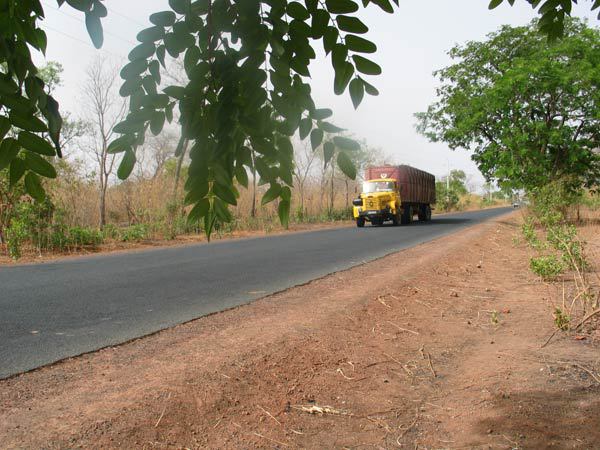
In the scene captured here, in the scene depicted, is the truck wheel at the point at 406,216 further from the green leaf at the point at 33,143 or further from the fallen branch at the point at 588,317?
the green leaf at the point at 33,143

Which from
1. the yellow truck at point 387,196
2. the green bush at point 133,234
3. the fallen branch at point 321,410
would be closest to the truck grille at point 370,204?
the yellow truck at point 387,196

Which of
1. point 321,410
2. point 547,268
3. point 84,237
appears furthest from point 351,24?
point 84,237

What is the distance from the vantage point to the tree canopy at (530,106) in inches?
824

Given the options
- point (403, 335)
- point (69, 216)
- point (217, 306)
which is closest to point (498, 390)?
point (403, 335)

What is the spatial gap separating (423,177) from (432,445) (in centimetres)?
3210

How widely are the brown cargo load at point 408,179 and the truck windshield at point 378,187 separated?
684mm

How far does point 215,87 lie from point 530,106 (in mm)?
22772

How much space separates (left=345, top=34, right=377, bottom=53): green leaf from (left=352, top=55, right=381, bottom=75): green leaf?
0.09ft

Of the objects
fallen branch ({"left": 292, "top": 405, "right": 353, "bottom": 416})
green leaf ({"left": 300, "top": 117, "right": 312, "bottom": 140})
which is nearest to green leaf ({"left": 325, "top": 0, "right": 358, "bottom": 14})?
green leaf ({"left": 300, "top": 117, "right": 312, "bottom": 140})

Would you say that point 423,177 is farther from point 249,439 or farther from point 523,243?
point 249,439

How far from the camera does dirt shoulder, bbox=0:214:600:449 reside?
3.25 m

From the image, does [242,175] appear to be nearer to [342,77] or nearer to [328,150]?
[328,150]

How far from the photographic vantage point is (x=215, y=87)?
1.87 m

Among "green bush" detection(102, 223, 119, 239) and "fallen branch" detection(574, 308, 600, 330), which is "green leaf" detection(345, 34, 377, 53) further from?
"green bush" detection(102, 223, 119, 239)
